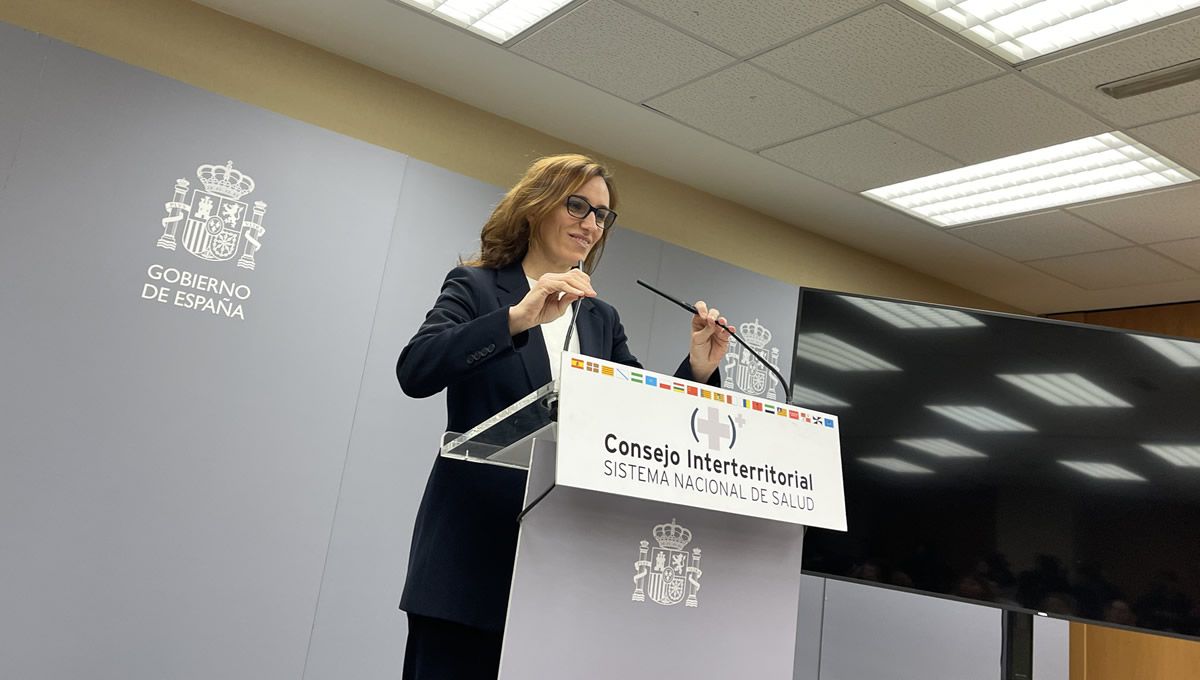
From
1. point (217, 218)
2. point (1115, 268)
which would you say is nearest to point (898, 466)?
point (217, 218)

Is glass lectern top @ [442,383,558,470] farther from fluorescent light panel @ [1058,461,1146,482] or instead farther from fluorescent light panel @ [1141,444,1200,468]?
fluorescent light panel @ [1141,444,1200,468]

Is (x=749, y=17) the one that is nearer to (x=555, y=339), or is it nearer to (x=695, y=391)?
(x=555, y=339)

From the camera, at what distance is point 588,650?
1.10m

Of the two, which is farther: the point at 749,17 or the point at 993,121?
the point at 993,121

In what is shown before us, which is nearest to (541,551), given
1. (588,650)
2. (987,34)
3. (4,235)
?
(588,650)

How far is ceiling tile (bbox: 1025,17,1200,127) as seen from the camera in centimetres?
272

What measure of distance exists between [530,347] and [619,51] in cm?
207

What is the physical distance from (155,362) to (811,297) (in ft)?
6.36

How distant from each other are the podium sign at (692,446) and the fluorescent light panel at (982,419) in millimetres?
1087

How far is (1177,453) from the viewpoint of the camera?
2205mm

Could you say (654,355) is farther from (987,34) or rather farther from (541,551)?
A: (541,551)

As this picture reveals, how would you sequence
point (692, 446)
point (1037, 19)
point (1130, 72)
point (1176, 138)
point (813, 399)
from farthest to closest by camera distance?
1. point (1176, 138)
2. point (1130, 72)
3. point (1037, 19)
4. point (813, 399)
5. point (692, 446)

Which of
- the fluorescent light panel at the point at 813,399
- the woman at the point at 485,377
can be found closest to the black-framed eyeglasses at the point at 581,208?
the woman at the point at 485,377

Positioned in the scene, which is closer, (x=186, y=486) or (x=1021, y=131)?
(x=186, y=486)
